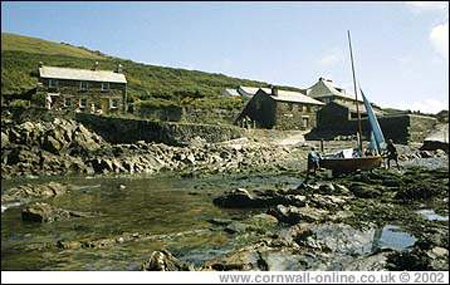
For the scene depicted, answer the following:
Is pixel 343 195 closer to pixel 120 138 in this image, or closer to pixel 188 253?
pixel 188 253

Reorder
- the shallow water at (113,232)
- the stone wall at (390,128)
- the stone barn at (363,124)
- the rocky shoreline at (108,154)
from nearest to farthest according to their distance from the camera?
the shallow water at (113,232) → the rocky shoreline at (108,154) → the stone wall at (390,128) → the stone barn at (363,124)

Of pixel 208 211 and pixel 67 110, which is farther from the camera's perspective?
pixel 67 110

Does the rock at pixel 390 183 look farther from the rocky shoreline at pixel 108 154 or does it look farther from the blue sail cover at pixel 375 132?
the rocky shoreline at pixel 108 154

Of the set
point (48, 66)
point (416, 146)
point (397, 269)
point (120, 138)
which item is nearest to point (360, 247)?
point (397, 269)

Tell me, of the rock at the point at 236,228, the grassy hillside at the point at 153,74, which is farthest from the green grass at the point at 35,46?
the rock at the point at 236,228

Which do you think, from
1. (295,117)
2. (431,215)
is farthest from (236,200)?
(431,215)

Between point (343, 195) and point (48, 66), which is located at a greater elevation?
point (48, 66)

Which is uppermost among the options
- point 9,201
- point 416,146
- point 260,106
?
point 260,106
